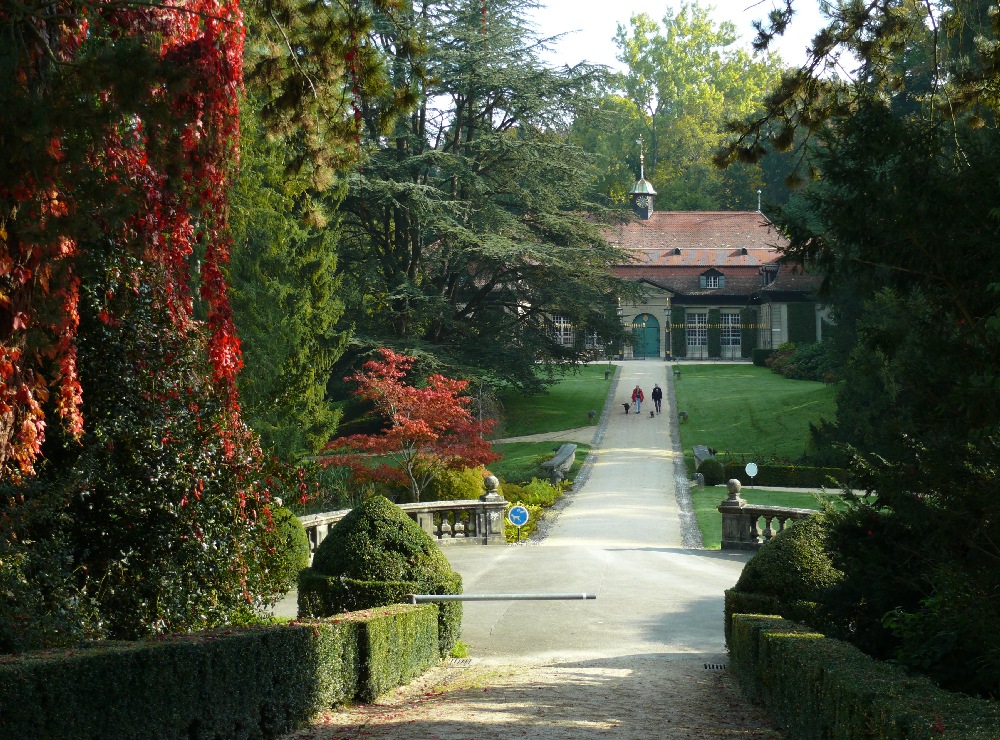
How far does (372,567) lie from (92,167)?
16.4 feet

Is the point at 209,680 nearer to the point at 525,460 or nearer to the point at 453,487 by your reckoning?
the point at 453,487

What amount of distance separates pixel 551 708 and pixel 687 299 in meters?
62.0

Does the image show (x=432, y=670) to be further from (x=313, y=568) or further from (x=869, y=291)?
(x=869, y=291)

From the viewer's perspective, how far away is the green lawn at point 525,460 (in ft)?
110

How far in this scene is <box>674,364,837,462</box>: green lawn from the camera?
38344 millimetres

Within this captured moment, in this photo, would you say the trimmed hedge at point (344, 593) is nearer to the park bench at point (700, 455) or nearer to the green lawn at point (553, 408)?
the park bench at point (700, 455)

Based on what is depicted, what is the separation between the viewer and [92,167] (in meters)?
8.25

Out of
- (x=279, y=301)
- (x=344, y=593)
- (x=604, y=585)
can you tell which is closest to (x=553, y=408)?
(x=279, y=301)

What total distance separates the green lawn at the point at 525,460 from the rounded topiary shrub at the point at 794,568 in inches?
765

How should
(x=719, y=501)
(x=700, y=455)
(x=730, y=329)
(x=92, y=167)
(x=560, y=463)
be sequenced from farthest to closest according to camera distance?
1. (x=730, y=329)
2. (x=700, y=455)
3. (x=560, y=463)
4. (x=719, y=501)
5. (x=92, y=167)

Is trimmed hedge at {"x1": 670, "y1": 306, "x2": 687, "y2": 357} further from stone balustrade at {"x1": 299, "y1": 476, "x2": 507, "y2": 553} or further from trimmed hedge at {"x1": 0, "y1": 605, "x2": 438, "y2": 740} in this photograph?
trimmed hedge at {"x1": 0, "y1": 605, "x2": 438, "y2": 740}

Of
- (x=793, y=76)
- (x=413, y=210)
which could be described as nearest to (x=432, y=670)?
(x=793, y=76)

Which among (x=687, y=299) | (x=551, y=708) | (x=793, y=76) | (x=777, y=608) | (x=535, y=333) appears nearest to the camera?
(x=551, y=708)

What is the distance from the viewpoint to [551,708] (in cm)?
874
